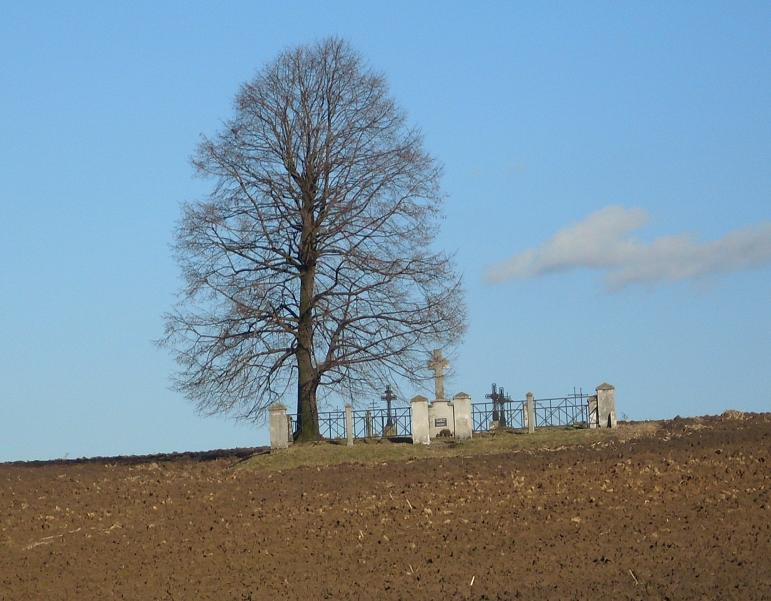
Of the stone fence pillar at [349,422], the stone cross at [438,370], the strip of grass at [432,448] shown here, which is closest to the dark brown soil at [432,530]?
the strip of grass at [432,448]

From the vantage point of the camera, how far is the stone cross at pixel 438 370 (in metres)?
39.9

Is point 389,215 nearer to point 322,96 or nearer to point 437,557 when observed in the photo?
point 322,96

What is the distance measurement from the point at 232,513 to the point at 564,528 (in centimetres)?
873

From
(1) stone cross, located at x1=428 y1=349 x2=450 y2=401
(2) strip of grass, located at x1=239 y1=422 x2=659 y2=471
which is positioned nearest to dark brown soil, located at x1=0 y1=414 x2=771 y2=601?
(2) strip of grass, located at x1=239 y1=422 x2=659 y2=471

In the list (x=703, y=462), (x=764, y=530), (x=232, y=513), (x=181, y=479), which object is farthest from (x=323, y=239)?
(x=764, y=530)

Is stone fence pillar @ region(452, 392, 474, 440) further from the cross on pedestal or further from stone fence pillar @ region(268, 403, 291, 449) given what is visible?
stone fence pillar @ region(268, 403, 291, 449)

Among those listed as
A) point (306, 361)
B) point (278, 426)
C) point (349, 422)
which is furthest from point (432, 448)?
point (278, 426)

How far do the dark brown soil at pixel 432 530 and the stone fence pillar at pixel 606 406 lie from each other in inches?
132

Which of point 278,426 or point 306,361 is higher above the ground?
point 306,361

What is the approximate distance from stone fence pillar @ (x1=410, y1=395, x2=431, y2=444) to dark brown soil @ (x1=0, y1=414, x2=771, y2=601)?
12.6 feet

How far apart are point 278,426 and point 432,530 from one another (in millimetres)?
15067

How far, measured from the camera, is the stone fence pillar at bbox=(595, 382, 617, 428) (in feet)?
127

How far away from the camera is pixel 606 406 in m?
38.7

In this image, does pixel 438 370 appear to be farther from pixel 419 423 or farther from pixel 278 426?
pixel 278 426
